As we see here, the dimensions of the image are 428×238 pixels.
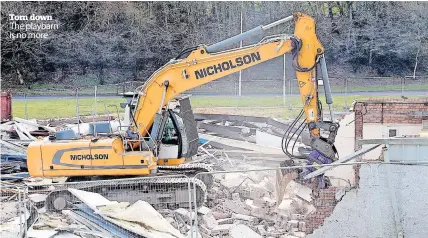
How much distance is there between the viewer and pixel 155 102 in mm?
13344

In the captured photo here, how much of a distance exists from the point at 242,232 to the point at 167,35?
25.6 m

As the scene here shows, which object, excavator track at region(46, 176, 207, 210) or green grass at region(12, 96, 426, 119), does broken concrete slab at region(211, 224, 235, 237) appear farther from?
green grass at region(12, 96, 426, 119)

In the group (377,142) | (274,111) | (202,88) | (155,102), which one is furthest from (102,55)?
(377,142)

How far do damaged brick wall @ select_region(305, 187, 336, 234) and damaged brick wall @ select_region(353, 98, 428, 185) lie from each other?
4.92 m

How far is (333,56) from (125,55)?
31.9 feet

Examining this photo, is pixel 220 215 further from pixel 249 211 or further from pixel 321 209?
pixel 321 209

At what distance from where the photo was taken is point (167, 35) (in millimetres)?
35781

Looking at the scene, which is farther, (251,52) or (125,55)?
(125,55)

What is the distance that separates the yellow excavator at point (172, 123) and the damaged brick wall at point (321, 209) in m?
2.40

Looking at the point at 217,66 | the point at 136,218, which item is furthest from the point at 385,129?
the point at 136,218

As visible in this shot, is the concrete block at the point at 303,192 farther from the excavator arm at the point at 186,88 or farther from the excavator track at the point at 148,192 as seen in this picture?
the excavator track at the point at 148,192

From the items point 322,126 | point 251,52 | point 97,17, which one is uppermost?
point 97,17

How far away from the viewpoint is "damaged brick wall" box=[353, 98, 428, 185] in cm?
1556

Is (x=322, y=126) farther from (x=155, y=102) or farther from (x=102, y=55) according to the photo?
(x=102, y=55)
